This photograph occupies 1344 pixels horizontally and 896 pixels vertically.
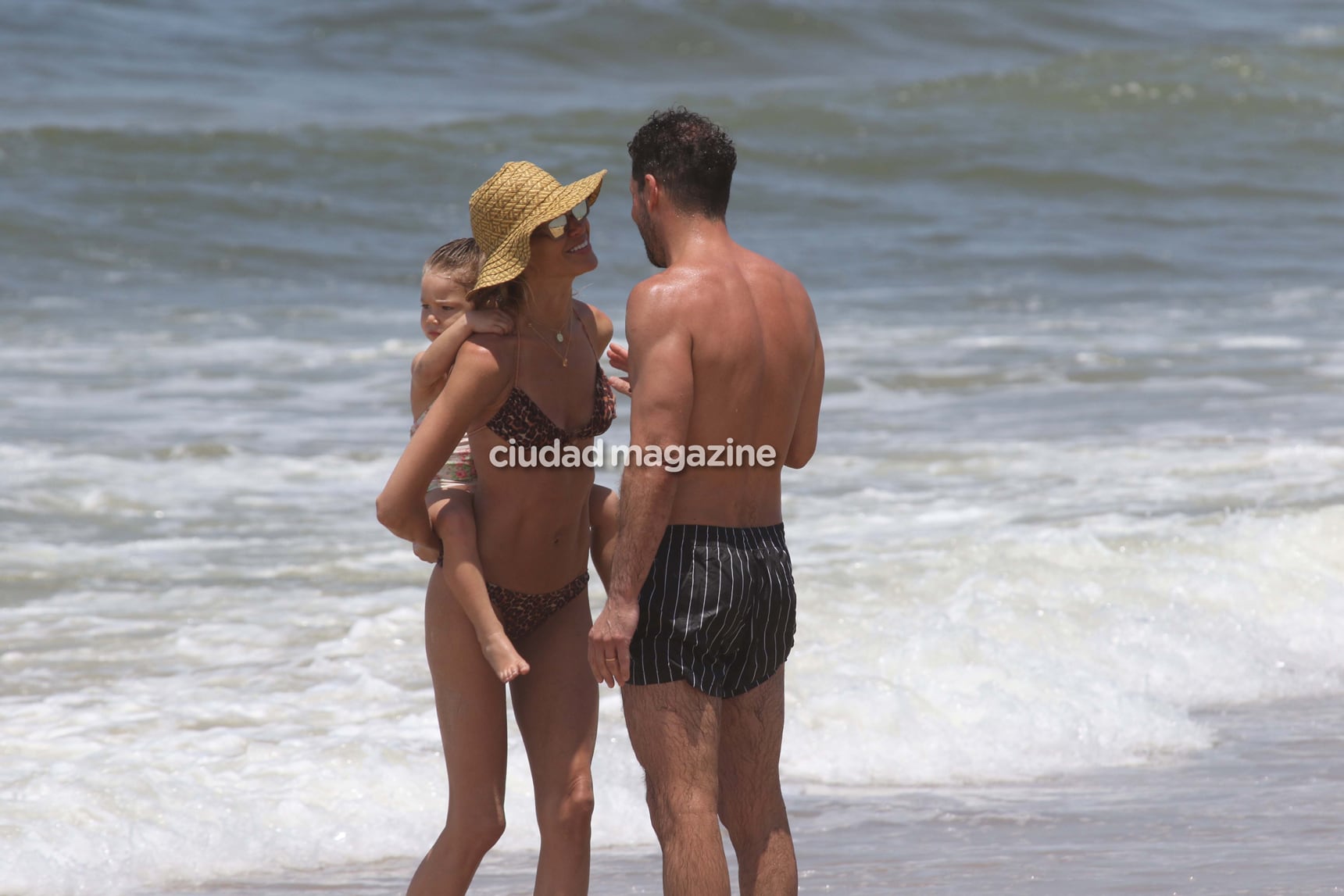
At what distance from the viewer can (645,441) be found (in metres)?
3.02

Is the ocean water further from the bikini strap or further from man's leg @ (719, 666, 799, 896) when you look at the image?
the bikini strap

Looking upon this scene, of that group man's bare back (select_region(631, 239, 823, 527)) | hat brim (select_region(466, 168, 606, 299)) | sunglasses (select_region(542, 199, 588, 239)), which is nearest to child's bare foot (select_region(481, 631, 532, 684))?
man's bare back (select_region(631, 239, 823, 527))

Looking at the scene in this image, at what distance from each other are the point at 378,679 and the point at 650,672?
116 inches

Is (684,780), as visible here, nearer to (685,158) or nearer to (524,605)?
(524,605)

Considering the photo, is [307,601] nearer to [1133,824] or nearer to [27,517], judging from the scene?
[27,517]

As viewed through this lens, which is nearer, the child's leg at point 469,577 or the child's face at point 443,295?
the child's leg at point 469,577

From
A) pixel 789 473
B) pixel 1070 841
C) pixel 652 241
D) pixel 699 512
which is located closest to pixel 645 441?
pixel 699 512

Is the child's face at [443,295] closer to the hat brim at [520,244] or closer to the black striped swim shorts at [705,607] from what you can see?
the hat brim at [520,244]

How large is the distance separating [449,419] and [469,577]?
314 mm

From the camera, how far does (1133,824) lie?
4.54 meters

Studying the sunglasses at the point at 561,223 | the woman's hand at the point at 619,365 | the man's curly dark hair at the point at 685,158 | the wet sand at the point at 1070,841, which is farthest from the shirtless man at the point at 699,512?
the wet sand at the point at 1070,841

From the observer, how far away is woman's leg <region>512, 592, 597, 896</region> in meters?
3.21

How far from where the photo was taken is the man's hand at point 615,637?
3035mm

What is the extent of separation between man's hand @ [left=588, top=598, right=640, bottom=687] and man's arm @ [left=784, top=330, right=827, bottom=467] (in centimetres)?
47
